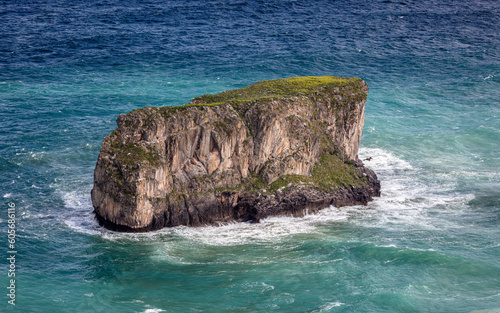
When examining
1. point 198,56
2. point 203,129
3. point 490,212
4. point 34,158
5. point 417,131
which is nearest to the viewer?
point 203,129

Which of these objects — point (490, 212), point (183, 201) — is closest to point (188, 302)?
point (183, 201)

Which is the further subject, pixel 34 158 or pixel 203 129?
pixel 34 158

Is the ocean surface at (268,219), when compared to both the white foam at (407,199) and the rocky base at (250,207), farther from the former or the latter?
the rocky base at (250,207)

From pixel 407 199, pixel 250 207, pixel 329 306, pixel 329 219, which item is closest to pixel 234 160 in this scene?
pixel 250 207

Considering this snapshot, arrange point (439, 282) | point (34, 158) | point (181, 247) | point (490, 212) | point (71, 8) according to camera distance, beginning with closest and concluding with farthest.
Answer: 1. point (439, 282)
2. point (181, 247)
3. point (490, 212)
4. point (34, 158)
5. point (71, 8)

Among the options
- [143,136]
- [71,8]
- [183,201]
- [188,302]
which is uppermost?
[71,8]

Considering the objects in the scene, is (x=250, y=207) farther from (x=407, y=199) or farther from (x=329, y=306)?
(x=407, y=199)

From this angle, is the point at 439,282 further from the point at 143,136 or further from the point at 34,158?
the point at 34,158
